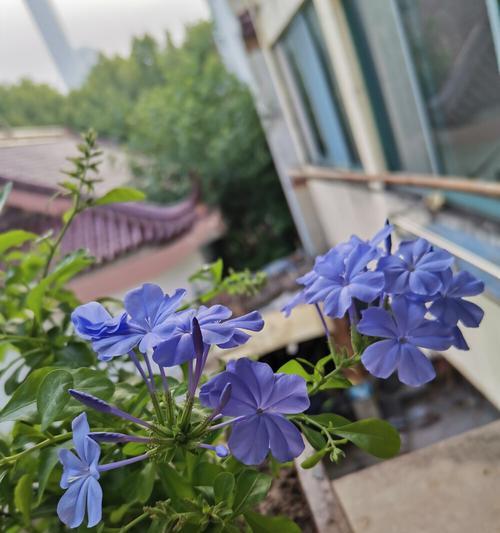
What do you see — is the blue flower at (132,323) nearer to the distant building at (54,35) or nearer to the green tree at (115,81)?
the green tree at (115,81)

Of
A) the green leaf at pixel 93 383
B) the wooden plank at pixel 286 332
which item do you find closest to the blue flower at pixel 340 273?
the green leaf at pixel 93 383

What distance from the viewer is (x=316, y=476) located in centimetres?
89

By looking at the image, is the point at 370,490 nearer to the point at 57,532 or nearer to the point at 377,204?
the point at 57,532

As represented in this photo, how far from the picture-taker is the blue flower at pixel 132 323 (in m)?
0.44

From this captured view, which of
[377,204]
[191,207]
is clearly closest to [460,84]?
[377,204]

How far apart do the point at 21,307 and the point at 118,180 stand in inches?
231

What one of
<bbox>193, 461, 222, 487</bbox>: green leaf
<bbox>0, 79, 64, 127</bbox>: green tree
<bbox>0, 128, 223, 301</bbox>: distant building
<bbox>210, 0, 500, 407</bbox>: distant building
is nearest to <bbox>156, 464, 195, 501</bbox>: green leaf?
<bbox>193, 461, 222, 487</bbox>: green leaf

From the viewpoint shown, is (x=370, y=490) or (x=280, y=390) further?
(x=370, y=490)

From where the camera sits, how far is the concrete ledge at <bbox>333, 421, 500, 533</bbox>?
0.71 m

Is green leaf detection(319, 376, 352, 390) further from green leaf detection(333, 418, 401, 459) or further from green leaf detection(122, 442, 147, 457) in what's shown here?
green leaf detection(122, 442, 147, 457)

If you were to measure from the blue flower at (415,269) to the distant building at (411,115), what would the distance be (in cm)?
33

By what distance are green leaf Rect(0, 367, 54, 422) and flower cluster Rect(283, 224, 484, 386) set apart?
31cm

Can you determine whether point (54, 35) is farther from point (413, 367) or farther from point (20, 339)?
point (413, 367)

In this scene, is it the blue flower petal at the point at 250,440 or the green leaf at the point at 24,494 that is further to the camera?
the green leaf at the point at 24,494
